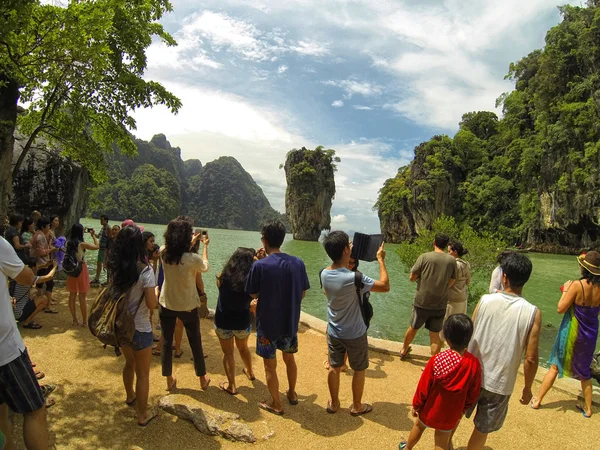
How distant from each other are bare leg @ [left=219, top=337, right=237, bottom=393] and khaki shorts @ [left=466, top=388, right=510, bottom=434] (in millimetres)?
2194

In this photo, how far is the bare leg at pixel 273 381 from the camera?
3.26 metres

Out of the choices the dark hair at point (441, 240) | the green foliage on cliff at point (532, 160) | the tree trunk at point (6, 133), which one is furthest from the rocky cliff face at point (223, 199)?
the dark hair at point (441, 240)

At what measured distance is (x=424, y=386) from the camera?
2.53m

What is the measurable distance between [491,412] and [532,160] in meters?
37.2

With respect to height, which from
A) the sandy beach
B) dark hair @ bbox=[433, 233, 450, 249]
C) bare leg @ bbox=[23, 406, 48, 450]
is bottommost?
the sandy beach

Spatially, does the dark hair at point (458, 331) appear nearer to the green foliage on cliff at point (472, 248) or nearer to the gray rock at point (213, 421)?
the gray rock at point (213, 421)

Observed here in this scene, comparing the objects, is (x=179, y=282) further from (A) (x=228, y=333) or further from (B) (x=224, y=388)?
(B) (x=224, y=388)

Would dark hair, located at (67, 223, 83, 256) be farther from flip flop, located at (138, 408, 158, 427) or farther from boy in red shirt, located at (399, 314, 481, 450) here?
boy in red shirt, located at (399, 314, 481, 450)

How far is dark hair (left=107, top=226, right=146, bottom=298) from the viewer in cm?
286

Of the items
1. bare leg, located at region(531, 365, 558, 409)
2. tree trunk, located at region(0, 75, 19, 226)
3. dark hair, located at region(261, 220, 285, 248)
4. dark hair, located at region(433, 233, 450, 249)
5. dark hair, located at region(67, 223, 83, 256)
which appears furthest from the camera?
tree trunk, located at region(0, 75, 19, 226)

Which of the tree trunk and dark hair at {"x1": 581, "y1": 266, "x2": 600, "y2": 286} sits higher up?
the tree trunk

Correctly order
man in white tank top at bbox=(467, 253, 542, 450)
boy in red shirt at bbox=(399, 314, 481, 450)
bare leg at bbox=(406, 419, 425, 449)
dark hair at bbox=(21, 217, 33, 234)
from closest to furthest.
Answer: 1. boy in red shirt at bbox=(399, 314, 481, 450)
2. man in white tank top at bbox=(467, 253, 542, 450)
3. bare leg at bbox=(406, 419, 425, 449)
4. dark hair at bbox=(21, 217, 33, 234)

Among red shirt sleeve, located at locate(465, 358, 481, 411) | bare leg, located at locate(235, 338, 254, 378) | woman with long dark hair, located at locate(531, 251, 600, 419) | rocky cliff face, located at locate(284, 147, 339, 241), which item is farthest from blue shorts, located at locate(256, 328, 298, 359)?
rocky cliff face, located at locate(284, 147, 339, 241)

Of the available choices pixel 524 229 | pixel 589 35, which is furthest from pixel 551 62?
pixel 524 229
